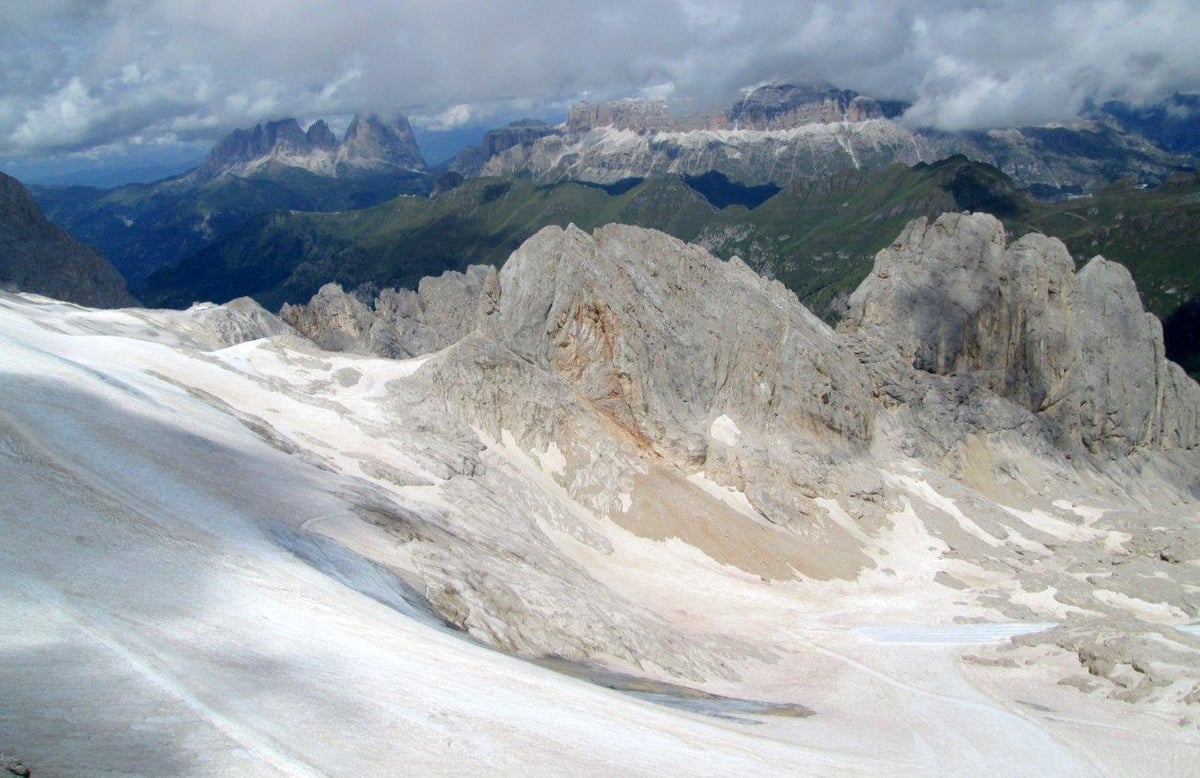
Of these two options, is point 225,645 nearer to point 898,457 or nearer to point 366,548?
point 366,548

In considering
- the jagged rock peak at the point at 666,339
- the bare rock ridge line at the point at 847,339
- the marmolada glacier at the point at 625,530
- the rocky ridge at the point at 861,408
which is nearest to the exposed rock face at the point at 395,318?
the bare rock ridge line at the point at 847,339

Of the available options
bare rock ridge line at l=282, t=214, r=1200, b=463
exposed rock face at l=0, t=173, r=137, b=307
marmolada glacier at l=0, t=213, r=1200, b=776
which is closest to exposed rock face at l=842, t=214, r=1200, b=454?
bare rock ridge line at l=282, t=214, r=1200, b=463

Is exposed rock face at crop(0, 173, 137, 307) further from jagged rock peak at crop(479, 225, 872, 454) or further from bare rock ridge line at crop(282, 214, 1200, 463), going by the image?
jagged rock peak at crop(479, 225, 872, 454)

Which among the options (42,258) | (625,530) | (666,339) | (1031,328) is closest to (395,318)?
(42,258)

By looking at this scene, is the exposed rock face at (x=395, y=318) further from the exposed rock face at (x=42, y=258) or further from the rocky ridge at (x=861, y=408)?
the rocky ridge at (x=861, y=408)

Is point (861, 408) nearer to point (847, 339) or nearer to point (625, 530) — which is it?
point (847, 339)
